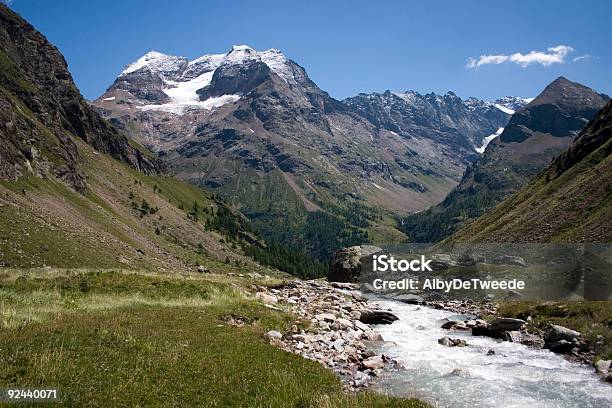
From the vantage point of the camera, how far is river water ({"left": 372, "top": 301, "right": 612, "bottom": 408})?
724 inches

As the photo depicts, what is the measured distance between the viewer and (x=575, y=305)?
33.6 meters

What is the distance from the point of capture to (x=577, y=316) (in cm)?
3139

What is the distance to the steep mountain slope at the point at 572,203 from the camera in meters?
81.2

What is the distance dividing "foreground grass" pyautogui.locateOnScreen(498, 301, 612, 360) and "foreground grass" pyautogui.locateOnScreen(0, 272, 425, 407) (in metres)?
17.0

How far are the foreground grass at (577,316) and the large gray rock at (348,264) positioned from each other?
43411 mm

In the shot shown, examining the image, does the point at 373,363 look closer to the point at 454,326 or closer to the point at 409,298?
the point at 454,326

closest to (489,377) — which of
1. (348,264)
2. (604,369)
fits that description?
(604,369)

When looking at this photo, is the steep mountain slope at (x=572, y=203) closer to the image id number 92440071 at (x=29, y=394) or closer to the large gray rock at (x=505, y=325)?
the large gray rock at (x=505, y=325)

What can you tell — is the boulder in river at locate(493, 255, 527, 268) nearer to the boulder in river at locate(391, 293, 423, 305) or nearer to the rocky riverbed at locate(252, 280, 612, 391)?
the boulder in river at locate(391, 293, 423, 305)

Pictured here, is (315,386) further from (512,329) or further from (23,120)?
(23,120)

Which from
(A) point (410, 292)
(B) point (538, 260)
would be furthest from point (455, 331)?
(B) point (538, 260)

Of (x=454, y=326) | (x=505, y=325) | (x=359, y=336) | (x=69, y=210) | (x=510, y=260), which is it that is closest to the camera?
Result: (x=359, y=336)

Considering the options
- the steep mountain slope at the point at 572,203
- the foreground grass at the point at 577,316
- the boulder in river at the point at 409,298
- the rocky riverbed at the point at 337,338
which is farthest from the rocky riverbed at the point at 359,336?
the steep mountain slope at the point at 572,203

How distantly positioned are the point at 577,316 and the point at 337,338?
18.1 meters
